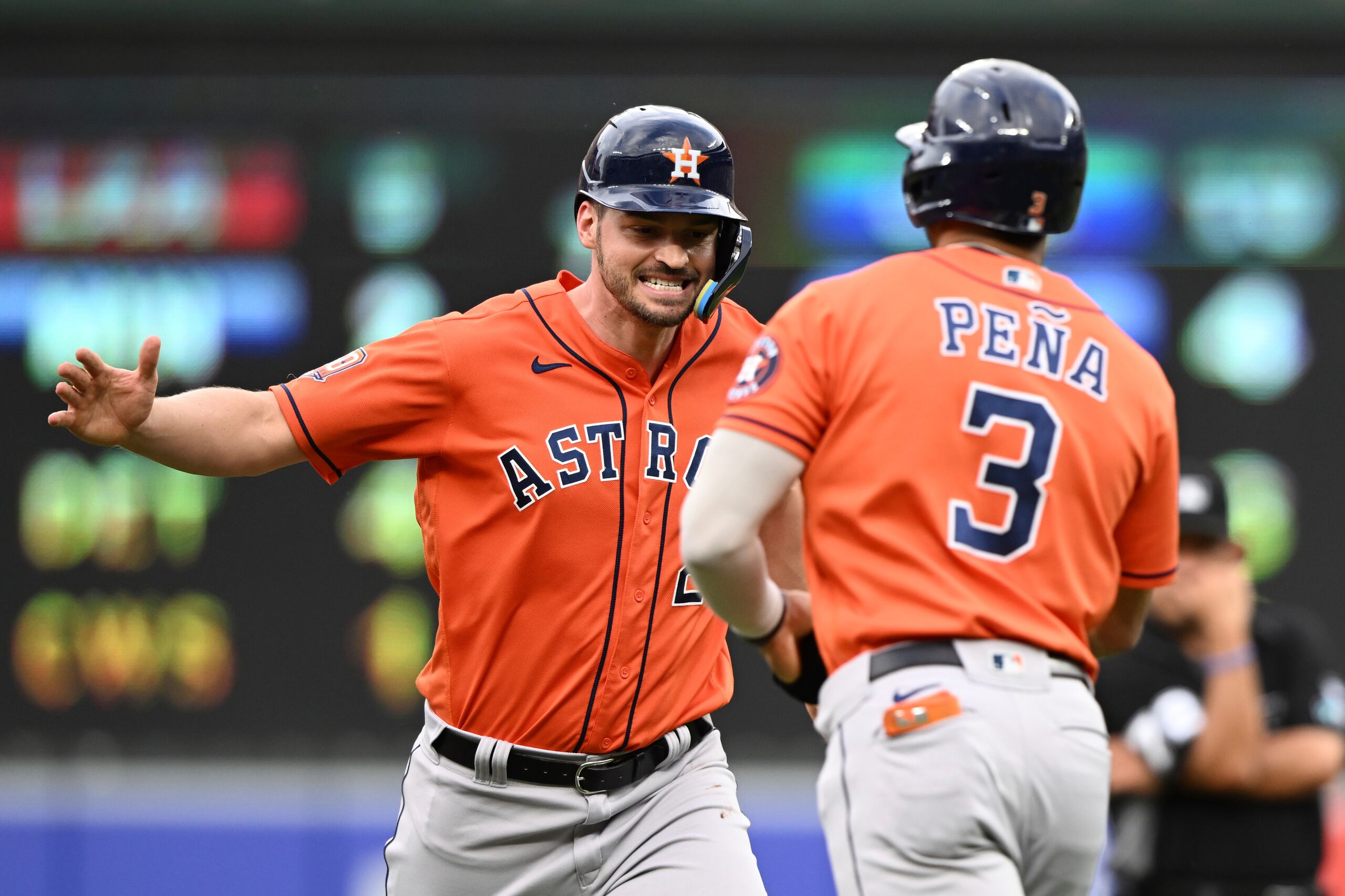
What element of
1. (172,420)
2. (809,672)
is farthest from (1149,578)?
(172,420)

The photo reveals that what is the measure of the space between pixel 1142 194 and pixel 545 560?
16.7 feet

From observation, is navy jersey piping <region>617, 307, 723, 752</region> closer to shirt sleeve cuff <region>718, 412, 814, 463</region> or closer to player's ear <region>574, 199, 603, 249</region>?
player's ear <region>574, 199, 603, 249</region>

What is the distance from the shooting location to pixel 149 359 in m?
3.26

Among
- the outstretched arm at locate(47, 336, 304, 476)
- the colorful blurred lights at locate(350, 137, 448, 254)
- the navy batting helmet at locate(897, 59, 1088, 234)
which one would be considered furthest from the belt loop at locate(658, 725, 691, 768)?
the colorful blurred lights at locate(350, 137, 448, 254)

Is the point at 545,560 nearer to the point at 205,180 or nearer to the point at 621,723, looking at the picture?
the point at 621,723

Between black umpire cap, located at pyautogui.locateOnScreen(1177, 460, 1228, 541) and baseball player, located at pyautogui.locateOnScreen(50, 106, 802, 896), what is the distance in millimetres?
784

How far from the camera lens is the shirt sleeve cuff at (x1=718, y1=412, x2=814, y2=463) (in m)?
2.42

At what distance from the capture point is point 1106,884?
263 inches

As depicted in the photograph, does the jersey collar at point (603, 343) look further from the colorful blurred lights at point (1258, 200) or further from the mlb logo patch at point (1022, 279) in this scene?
the colorful blurred lights at point (1258, 200)

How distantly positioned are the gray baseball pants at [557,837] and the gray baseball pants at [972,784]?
0.96m

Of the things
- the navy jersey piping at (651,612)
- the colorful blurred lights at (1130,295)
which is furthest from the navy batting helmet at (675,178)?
the colorful blurred lights at (1130,295)

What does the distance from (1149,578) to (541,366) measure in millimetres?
1364

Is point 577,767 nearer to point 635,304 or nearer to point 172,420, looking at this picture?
point 635,304

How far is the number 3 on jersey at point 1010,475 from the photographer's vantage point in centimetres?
243
